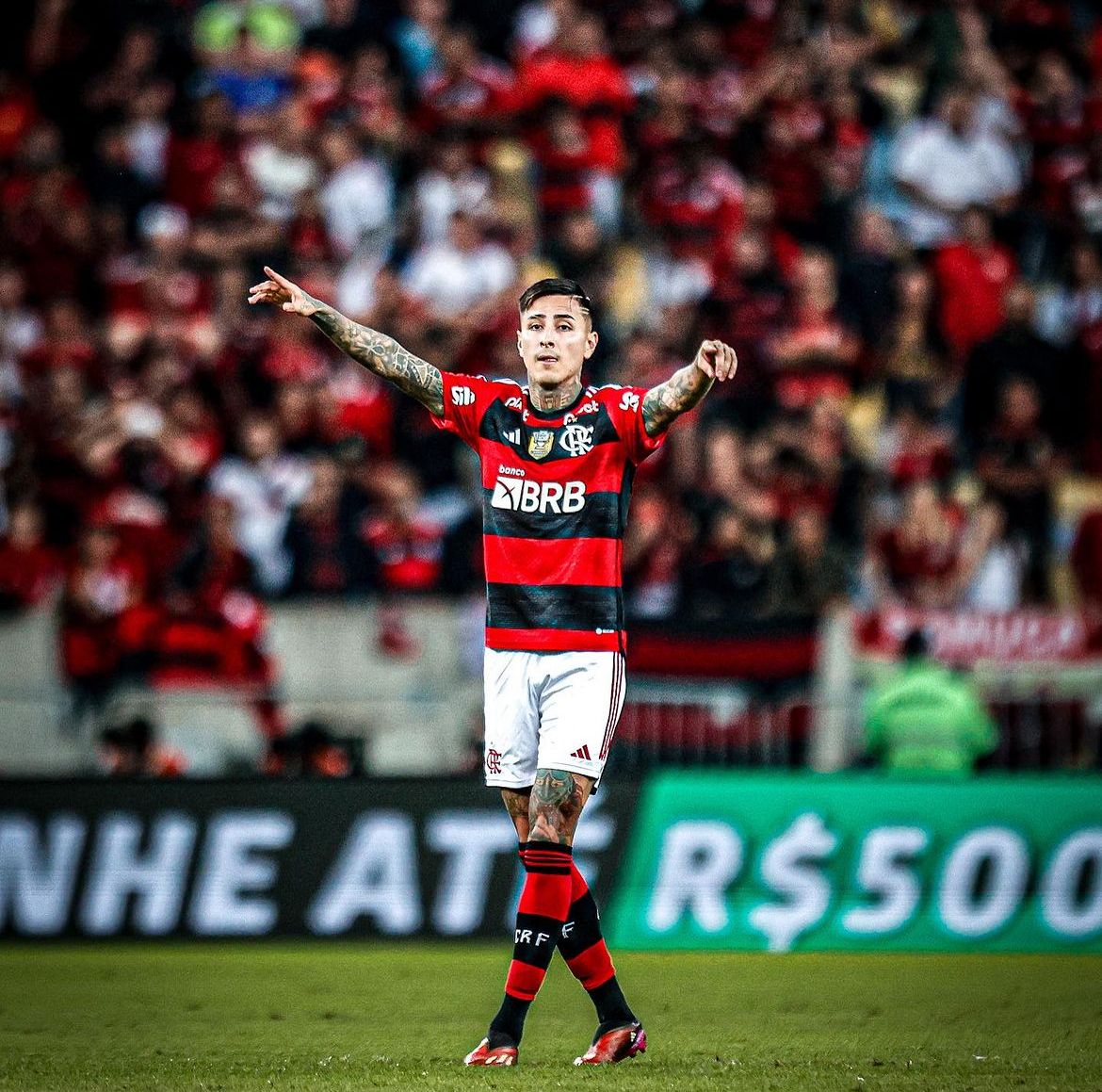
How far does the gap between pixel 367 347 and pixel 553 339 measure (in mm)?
704

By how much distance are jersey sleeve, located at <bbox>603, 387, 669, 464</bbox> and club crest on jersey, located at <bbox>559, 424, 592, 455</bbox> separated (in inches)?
4.1

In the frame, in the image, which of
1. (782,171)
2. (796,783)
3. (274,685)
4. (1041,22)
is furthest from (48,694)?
(1041,22)

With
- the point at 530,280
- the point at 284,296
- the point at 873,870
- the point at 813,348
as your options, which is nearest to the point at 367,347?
the point at 284,296

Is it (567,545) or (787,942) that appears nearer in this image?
(567,545)

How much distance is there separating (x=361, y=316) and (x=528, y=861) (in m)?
10.5

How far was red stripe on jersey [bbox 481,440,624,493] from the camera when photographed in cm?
727

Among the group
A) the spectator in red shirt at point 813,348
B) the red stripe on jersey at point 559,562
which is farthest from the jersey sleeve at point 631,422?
the spectator in red shirt at point 813,348

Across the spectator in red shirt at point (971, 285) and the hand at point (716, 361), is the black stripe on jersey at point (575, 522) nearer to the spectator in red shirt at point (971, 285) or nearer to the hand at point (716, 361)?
the hand at point (716, 361)

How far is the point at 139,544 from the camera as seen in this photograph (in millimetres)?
14797

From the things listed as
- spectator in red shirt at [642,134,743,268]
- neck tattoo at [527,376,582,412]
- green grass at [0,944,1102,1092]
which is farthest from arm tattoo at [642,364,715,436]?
spectator in red shirt at [642,134,743,268]

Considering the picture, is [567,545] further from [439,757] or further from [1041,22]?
[1041,22]

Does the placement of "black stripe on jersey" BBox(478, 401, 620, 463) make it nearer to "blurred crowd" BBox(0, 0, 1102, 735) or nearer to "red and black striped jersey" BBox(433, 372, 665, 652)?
"red and black striped jersey" BBox(433, 372, 665, 652)

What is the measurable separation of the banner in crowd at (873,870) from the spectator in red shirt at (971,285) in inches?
241

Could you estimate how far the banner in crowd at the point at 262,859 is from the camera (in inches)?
469
